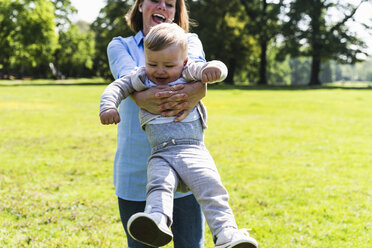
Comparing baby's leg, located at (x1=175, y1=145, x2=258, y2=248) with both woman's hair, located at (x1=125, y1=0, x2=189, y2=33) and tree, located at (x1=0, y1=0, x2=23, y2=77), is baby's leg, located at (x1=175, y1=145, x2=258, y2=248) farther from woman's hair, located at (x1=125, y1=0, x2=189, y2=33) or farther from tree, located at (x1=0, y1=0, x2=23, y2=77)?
Result: tree, located at (x1=0, y1=0, x2=23, y2=77)

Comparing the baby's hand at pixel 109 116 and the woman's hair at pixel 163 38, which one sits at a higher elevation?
the woman's hair at pixel 163 38

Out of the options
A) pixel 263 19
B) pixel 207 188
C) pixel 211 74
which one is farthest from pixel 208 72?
pixel 263 19

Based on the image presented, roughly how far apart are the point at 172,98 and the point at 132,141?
0.64 metres

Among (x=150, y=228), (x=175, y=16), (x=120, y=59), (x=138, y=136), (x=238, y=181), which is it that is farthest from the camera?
(x=238, y=181)

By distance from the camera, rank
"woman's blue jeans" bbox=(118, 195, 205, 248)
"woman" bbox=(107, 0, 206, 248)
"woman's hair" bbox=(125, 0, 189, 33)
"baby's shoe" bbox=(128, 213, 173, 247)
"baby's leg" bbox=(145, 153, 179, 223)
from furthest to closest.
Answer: "woman's hair" bbox=(125, 0, 189, 33) < "woman's blue jeans" bbox=(118, 195, 205, 248) < "woman" bbox=(107, 0, 206, 248) < "baby's leg" bbox=(145, 153, 179, 223) < "baby's shoe" bbox=(128, 213, 173, 247)

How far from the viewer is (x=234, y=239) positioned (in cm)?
205

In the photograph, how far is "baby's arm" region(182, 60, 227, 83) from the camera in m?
2.31

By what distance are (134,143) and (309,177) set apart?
6149 mm

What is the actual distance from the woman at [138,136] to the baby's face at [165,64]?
0.18 meters

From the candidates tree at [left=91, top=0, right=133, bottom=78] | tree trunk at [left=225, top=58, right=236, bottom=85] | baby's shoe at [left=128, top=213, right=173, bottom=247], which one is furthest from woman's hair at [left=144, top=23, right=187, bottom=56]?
tree trunk at [left=225, top=58, right=236, bottom=85]

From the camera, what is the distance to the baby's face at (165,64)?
2.34 metres

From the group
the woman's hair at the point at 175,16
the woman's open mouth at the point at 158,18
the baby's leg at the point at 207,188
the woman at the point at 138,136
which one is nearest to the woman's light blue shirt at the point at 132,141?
the woman at the point at 138,136

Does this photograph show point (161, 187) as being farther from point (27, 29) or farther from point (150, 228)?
point (27, 29)

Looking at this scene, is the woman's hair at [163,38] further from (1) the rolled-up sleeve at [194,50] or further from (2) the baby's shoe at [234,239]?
(2) the baby's shoe at [234,239]
